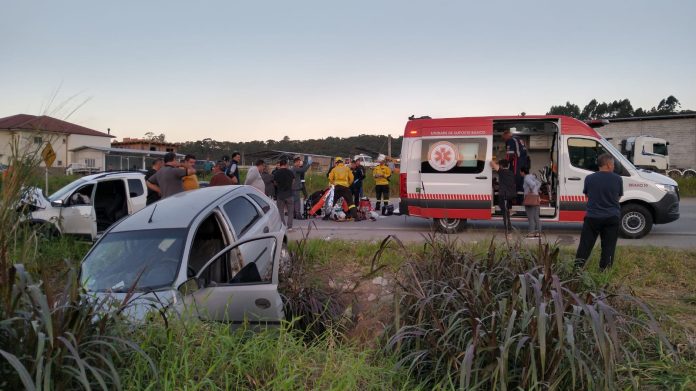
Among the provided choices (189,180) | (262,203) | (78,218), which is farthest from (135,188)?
(262,203)

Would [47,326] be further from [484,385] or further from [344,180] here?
[344,180]

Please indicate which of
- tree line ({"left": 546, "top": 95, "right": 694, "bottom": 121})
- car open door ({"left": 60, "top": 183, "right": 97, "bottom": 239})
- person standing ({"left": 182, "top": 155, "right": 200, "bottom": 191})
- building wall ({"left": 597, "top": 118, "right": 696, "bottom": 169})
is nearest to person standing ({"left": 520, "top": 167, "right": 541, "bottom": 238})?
person standing ({"left": 182, "top": 155, "right": 200, "bottom": 191})

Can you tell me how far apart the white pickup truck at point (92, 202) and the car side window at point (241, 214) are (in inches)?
165

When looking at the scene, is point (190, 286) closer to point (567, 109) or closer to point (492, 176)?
point (492, 176)

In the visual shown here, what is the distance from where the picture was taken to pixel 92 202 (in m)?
9.80

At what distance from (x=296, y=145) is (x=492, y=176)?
74296 mm

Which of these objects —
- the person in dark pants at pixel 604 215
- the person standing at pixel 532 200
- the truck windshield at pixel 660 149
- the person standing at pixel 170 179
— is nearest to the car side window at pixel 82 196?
the person standing at pixel 170 179

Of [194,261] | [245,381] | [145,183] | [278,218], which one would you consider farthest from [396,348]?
[145,183]

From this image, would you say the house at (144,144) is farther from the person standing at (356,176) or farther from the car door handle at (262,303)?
the car door handle at (262,303)

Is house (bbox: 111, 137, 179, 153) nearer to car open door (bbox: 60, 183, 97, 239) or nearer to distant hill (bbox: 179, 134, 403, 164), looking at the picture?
distant hill (bbox: 179, 134, 403, 164)

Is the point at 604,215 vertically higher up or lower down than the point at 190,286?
higher up

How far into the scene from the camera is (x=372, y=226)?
42.6 feet

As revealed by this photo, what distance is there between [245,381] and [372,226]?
9973 millimetres

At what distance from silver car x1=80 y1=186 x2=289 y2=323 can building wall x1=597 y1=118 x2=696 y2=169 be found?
3536 centimetres
